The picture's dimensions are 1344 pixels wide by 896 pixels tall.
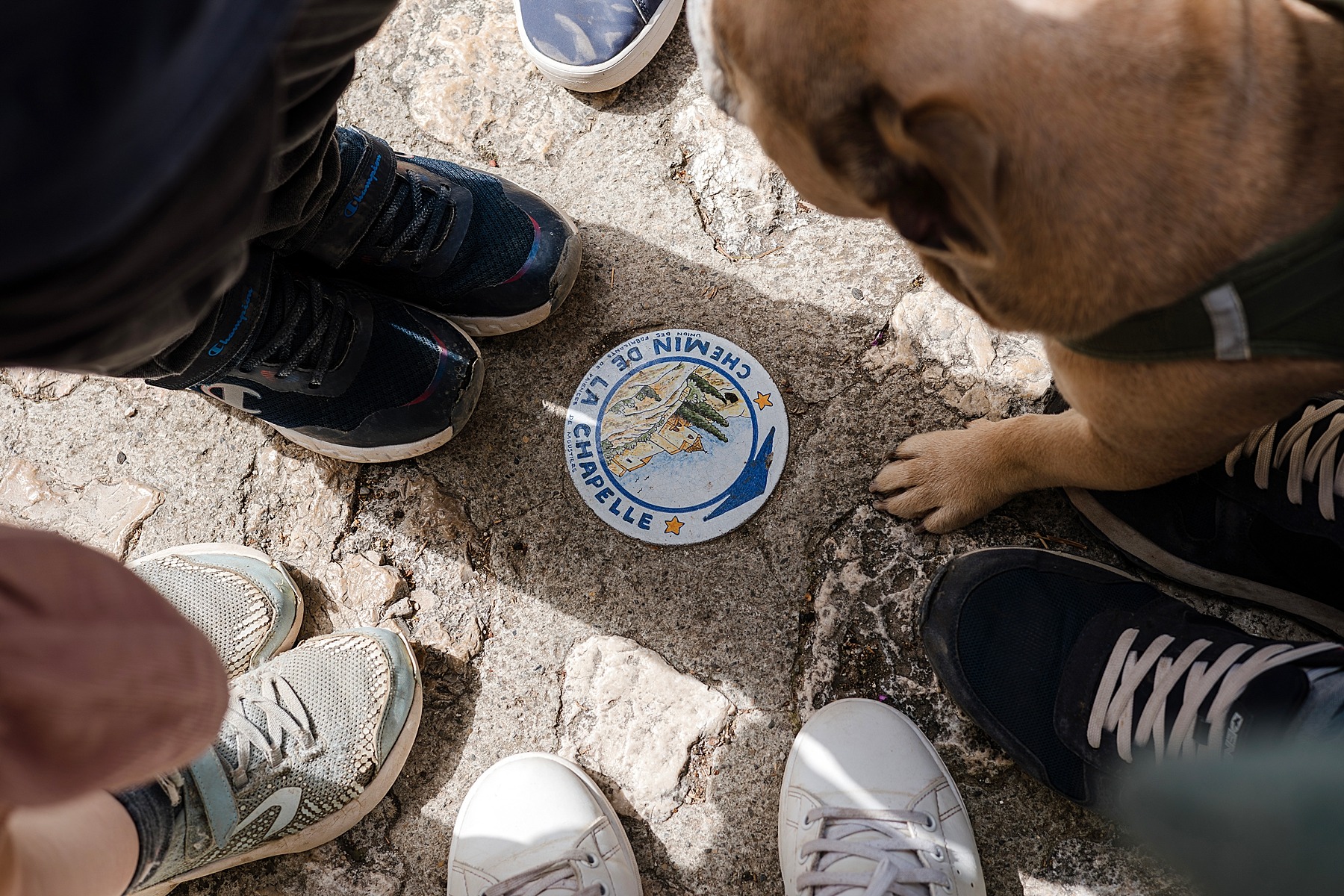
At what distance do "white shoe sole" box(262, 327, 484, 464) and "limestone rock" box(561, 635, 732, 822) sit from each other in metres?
0.70

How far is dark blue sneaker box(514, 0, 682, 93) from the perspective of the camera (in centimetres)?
251

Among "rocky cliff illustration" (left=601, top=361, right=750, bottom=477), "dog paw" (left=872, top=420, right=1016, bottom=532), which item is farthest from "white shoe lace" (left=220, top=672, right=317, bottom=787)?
"dog paw" (left=872, top=420, right=1016, bottom=532)

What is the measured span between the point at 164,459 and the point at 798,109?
213 centimetres

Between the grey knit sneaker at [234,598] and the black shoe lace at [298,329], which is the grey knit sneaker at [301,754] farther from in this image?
the black shoe lace at [298,329]

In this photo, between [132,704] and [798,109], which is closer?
[132,704]

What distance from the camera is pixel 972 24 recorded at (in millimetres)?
1086

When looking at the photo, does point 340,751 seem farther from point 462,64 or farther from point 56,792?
point 462,64

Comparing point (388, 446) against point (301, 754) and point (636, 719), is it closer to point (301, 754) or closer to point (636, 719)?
point (301, 754)

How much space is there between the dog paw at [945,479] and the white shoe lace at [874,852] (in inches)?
28.4

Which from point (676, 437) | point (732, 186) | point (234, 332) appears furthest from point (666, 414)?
point (234, 332)

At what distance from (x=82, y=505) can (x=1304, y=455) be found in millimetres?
3211

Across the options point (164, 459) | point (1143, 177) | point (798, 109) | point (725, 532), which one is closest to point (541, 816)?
point (725, 532)

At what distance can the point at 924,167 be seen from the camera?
1.16 metres

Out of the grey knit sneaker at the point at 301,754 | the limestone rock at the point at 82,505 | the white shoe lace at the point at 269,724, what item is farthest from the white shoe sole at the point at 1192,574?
the limestone rock at the point at 82,505
